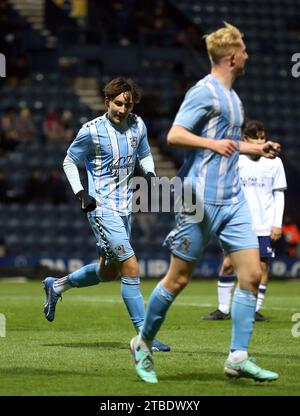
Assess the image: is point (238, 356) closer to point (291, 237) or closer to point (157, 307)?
point (157, 307)

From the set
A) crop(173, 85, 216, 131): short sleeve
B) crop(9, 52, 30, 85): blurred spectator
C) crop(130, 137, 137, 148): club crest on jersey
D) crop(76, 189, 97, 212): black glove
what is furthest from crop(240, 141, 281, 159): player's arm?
crop(9, 52, 30, 85): blurred spectator

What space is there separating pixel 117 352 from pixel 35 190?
1326 cm

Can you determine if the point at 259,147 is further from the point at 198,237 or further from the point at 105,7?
the point at 105,7

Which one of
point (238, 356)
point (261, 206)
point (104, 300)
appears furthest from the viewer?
point (104, 300)

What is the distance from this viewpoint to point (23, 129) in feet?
73.7

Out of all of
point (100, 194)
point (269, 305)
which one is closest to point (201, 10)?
point (269, 305)

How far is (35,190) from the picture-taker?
21.7 m

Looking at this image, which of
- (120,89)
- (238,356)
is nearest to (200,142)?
(238,356)

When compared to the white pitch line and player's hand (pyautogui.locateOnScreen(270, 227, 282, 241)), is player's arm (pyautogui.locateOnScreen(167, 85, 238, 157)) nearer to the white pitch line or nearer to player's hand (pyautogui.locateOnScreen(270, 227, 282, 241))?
player's hand (pyautogui.locateOnScreen(270, 227, 282, 241))

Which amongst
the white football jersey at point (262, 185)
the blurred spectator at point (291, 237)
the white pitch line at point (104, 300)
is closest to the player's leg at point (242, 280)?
the white football jersey at point (262, 185)

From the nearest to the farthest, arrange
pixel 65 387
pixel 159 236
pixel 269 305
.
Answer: pixel 65 387
pixel 269 305
pixel 159 236

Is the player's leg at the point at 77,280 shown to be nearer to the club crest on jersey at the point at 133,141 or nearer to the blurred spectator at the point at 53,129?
the club crest on jersey at the point at 133,141

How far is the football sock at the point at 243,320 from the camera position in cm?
690

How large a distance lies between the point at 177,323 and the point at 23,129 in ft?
39.4
